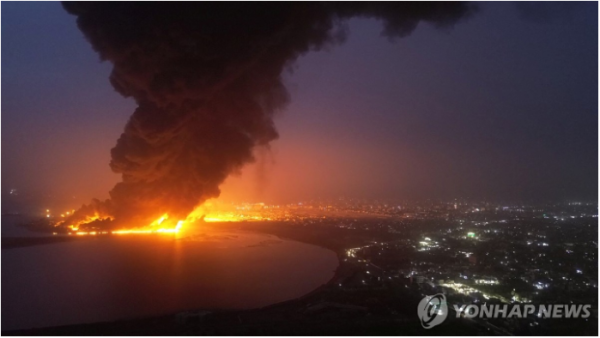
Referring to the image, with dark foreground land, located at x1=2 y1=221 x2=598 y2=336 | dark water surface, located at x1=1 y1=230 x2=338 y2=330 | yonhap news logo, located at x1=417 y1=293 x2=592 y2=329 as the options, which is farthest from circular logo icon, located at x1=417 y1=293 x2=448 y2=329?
dark water surface, located at x1=1 y1=230 x2=338 y2=330

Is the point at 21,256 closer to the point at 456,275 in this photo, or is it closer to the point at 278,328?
the point at 278,328

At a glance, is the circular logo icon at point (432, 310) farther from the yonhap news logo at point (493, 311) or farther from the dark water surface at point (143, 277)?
the dark water surface at point (143, 277)

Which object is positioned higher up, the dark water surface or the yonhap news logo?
the dark water surface

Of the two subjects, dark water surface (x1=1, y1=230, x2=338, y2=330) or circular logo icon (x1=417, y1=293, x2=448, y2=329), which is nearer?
circular logo icon (x1=417, y1=293, x2=448, y2=329)

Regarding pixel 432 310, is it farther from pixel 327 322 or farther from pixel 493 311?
pixel 327 322

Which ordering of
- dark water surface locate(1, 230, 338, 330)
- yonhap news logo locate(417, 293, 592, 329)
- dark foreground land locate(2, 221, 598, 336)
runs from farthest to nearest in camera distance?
dark water surface locate(1, 230, 338, 330) < yonhap news logo locate(417, 293, 592, 329) < dark foreground land locate(2, 221, 598, 336)

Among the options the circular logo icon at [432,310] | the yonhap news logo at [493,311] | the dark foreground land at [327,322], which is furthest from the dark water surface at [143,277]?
the yonhap news logo at [493,311]

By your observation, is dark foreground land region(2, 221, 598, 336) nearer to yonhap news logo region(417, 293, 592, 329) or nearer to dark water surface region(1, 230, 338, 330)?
yonhap news logo region(417, 293, 592, 329)

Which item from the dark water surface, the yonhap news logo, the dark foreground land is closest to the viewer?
the dark foreground land
